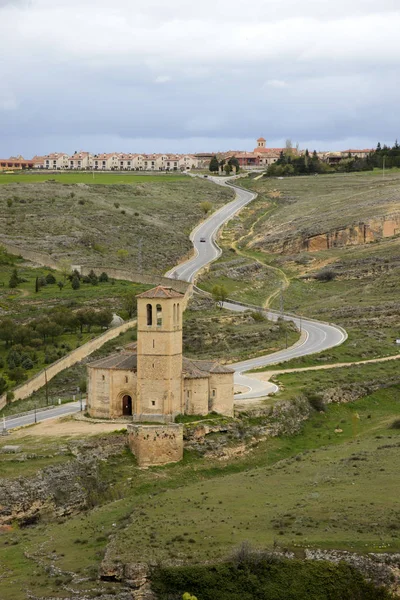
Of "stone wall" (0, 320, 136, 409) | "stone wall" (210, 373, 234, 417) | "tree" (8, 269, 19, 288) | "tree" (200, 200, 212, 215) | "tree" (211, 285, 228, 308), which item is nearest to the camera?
"stone wall" (210, 373, 234, 417)

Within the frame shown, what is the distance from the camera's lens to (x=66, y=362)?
262 ft

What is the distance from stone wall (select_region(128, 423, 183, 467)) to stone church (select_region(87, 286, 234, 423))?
2.54 metres

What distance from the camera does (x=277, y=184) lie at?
181125mm

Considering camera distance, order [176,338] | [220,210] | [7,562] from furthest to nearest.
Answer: [220,210], [176,338], [7,562]

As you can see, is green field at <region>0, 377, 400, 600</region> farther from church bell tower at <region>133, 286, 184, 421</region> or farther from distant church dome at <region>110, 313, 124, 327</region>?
distant church dome at <region>110, 313, 124, 327</region>

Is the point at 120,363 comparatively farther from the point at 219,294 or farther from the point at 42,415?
the point at 219,294

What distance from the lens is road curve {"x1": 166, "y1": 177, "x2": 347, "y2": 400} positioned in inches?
2963

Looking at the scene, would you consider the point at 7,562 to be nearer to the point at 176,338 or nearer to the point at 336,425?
the point at 176,338

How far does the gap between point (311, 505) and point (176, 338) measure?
1590cm

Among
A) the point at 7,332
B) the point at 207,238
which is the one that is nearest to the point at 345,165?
the point at 207,238

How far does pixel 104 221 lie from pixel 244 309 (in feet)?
117

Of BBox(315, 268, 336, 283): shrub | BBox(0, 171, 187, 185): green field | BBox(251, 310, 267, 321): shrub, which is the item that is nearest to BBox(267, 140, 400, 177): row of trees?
BBox(0, 171, 187, 185): green field

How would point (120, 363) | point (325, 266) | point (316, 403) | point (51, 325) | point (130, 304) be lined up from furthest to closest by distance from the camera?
point (325, 266) < point (130, 304) < point (51, 325) < point (316, 403) < point (120, 363)

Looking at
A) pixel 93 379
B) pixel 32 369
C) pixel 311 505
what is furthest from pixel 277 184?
pixel 311 505
